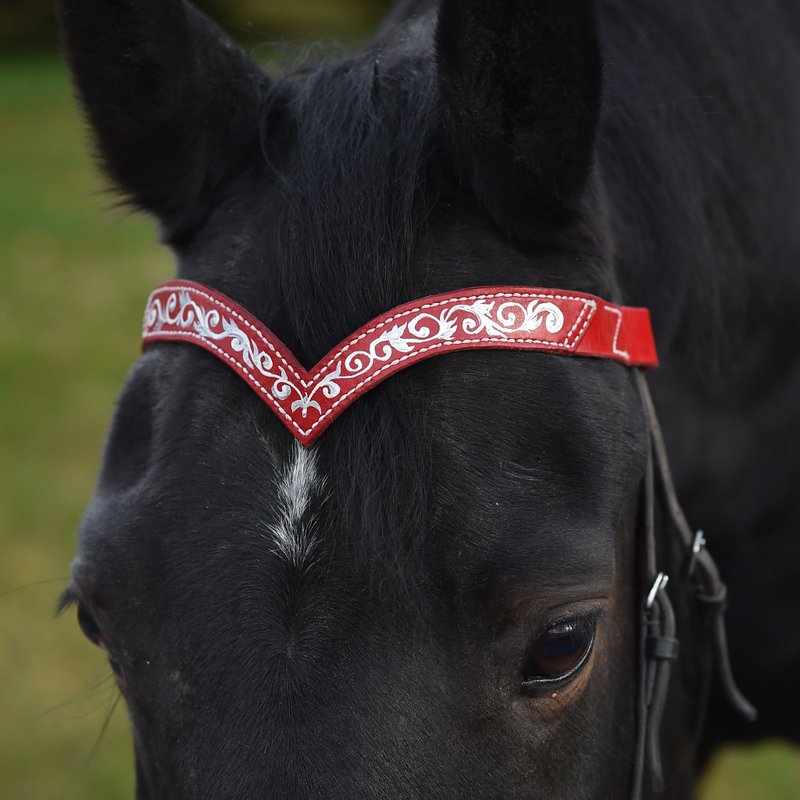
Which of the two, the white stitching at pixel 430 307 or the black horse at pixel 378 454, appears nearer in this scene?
the black horse at pixel 378 454

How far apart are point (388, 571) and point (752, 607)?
1676mm

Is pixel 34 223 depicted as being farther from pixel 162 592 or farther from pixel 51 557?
pixel 162 592

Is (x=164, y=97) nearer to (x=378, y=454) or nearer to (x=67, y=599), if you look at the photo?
(x=378, y=454)

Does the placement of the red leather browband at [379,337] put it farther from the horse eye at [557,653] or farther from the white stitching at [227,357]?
the horse eye at [557,653]

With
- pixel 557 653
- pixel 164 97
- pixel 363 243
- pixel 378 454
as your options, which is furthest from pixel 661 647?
pixel 164 97

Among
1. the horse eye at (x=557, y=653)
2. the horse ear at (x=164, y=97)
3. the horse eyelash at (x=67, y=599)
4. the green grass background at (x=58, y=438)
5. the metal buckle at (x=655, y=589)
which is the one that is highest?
the horse ear at (x=164, y=97)

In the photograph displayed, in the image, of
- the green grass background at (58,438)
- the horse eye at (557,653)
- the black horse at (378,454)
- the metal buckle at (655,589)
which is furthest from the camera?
the green grass background at (58,438)

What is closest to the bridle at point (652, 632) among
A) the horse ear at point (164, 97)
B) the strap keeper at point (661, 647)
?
the strap keeper at point (661, 647)

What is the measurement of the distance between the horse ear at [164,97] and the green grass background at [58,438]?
0.43ft

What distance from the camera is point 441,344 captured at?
1692 mm

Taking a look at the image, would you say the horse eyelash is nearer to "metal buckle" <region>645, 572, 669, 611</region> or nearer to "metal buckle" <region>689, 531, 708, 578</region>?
"metal buckle" <region>645, 572, 669, 611</region>

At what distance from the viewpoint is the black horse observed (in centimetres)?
155

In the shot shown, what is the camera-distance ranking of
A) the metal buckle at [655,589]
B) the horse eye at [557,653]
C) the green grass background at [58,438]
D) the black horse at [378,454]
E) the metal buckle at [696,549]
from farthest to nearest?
the green grass background at [58,438], the metal buckle at [696,549], the metal buckle at [655,589], the horse eye at [557,653], the black horse at [378,454]

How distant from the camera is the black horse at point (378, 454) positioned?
5.09 feet
